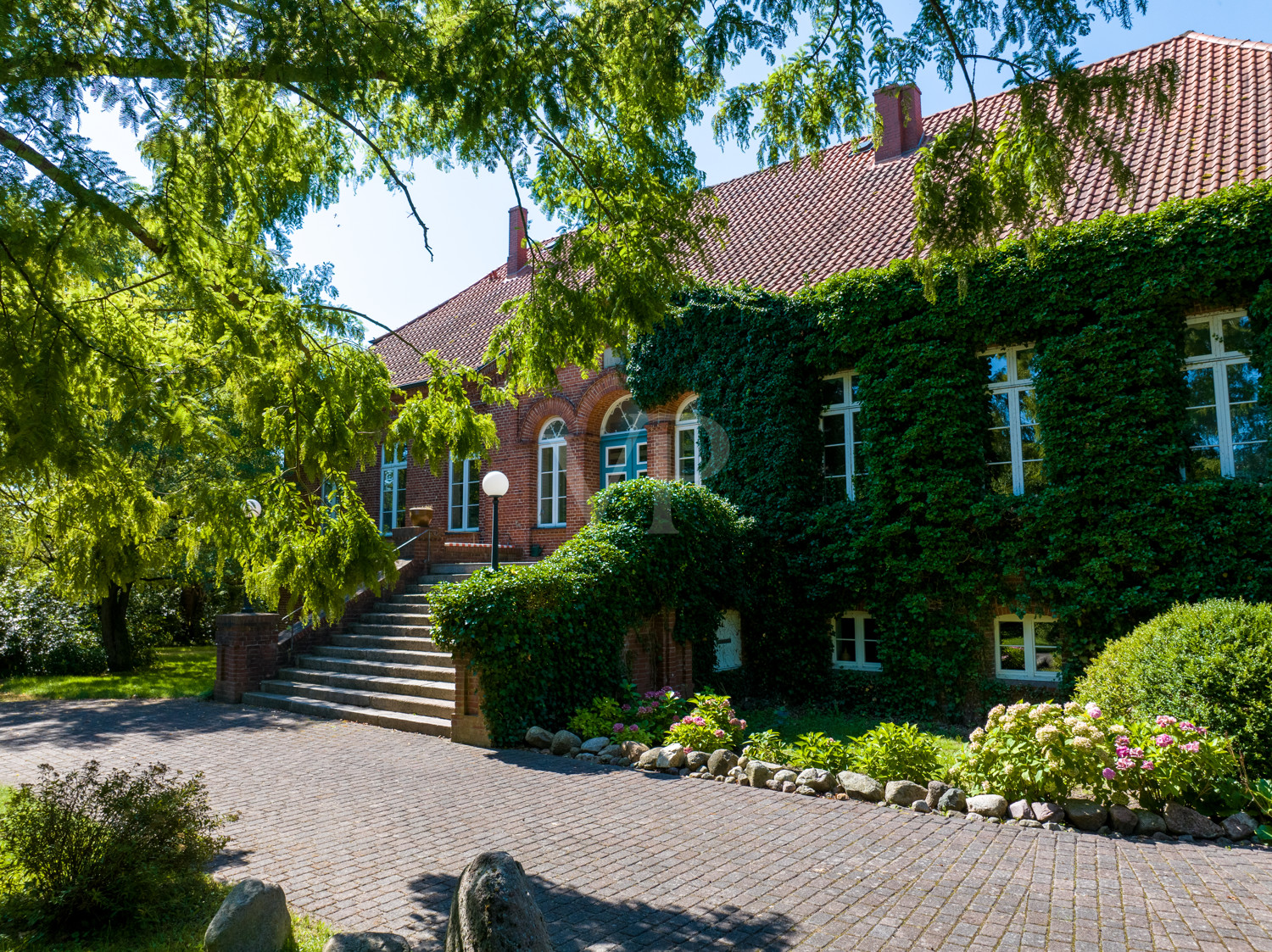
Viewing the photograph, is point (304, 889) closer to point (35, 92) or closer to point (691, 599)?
point (35, 92)

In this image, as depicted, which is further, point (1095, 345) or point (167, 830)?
point (1095, 345)

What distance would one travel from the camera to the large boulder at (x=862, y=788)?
707 cm

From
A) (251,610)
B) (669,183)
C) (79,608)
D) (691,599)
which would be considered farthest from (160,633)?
(669,183)

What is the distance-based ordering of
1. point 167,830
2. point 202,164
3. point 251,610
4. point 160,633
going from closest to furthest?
point 167,830 < point 202,164 < point 251,610 < point 160,633

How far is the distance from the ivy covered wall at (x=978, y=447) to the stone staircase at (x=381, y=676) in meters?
4.78

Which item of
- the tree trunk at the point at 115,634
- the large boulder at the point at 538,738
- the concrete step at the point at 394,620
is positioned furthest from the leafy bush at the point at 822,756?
the tree trunk at the point at 115,634

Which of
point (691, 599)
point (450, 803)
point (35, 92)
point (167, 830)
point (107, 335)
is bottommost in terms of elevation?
point (450, 803)

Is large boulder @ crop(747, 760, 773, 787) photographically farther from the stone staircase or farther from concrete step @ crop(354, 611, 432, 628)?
concrete step @ crop(354, 611, 432, 628)

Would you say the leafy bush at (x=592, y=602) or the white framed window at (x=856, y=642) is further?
the white framed window at (x=856, y=642)

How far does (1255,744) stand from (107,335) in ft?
29.1

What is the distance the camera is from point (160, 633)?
20750mm

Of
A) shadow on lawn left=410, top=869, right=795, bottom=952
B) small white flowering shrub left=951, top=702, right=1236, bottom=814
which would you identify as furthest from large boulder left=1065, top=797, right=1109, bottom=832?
shadow on lawn left=410, top=869, right=795, bottom=952

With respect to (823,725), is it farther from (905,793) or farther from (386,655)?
(386,655)

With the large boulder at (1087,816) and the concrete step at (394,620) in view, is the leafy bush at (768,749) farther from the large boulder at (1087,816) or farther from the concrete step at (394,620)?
the concrete step at (394,620)
